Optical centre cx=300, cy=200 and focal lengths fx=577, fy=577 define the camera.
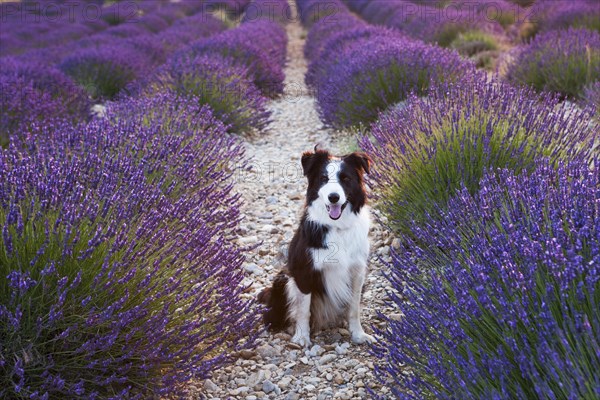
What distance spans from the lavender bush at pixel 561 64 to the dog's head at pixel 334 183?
4.28m

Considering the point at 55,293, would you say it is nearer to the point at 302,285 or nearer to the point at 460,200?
the point at 302,285

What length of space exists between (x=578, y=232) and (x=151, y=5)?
21547mm

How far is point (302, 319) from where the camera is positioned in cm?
292

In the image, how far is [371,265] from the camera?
3.67 m

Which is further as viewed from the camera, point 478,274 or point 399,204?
point 399,204

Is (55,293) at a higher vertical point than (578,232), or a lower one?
lower

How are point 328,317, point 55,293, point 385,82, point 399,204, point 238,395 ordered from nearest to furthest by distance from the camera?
point 55,293 < point 238,395 < point 328,317 < point 399,204 < point 385,82

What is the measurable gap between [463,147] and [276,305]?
1.41 meters

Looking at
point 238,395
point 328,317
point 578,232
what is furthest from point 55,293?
point 578,232

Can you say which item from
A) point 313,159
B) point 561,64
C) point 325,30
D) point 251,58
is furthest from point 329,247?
point 325,30

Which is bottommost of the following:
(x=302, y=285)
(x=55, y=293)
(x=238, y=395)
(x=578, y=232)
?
(x=238, y=395)

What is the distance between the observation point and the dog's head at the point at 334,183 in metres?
2.70

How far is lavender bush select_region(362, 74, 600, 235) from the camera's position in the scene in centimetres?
328

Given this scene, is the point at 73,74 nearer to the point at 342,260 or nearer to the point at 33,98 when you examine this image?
the point at 33,98
